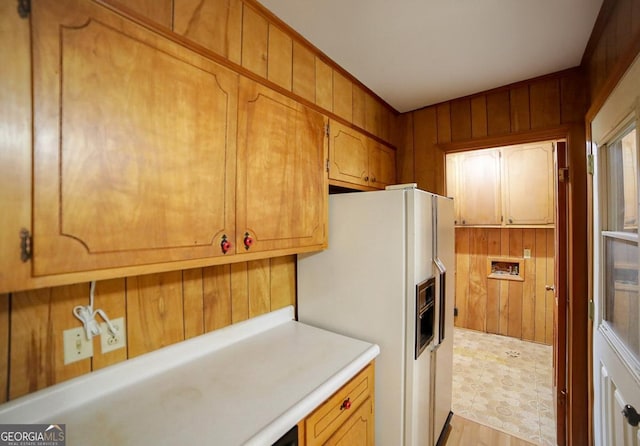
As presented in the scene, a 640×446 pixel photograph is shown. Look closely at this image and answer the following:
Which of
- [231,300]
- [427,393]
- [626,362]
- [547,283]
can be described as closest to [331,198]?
[231,300]

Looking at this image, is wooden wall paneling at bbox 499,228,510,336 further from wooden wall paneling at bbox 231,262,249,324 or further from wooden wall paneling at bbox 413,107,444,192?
wooden wall paneling at bbox 231,262,249,324

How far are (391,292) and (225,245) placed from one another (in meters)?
0.81

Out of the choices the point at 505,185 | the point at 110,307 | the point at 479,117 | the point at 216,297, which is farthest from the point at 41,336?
the point at 505,185

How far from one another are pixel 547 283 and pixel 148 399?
4000 millimetres

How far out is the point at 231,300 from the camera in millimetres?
1343

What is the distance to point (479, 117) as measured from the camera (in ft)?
6.65

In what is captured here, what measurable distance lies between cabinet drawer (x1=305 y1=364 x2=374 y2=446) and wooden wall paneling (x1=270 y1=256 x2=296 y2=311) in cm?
59

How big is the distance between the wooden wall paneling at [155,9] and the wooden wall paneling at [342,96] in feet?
3.15

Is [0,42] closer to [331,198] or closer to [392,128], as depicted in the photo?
[331,198]

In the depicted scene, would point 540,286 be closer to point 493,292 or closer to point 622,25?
point 493,292

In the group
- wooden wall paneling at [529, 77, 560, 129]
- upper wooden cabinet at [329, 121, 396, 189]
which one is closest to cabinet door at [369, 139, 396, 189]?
upper wooden cabinet at [329, 121, 396, 189]

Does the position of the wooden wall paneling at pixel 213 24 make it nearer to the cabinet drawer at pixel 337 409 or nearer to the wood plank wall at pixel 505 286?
the cabinet drawer at pixel 337 409

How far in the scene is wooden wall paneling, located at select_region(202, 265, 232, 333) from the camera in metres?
1.24

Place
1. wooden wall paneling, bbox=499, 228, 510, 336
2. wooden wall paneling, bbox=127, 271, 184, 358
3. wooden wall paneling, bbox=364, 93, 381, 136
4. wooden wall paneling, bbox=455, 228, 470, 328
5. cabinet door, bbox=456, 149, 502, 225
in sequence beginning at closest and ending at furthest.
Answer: wooden wall paneling, bbox=127, 271, 184, 358
wooden wall paneling, bbox=364, 93, 381, 136
cabinet door, bbox=456, 149, 502, 225
wooden wall paneling, bbox=499, 228, 510, 336
wooden wall paneling, bbox=455, 228, 470, 328
